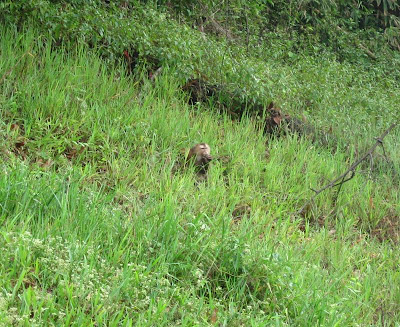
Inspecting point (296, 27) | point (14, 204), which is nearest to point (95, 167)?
point (14, 204)

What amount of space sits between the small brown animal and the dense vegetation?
95 mm

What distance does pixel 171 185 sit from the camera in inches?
183

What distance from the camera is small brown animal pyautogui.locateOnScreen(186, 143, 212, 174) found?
527 cm

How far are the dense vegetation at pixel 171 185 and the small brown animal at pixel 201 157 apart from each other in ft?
0.31

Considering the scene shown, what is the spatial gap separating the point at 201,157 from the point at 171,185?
0.71m

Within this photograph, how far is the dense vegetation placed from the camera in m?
3.15

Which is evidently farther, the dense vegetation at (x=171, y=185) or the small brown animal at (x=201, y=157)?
the small brown animal at (x=201, y=157)

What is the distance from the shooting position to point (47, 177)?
4309 millimetres

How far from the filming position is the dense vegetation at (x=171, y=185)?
315 centimetres

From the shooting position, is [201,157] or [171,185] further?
[201,157]

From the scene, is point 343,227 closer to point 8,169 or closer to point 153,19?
point 8,169

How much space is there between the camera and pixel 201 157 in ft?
17.3

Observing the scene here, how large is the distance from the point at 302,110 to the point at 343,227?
8.96ft

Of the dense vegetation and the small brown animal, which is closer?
the dense vegetation
